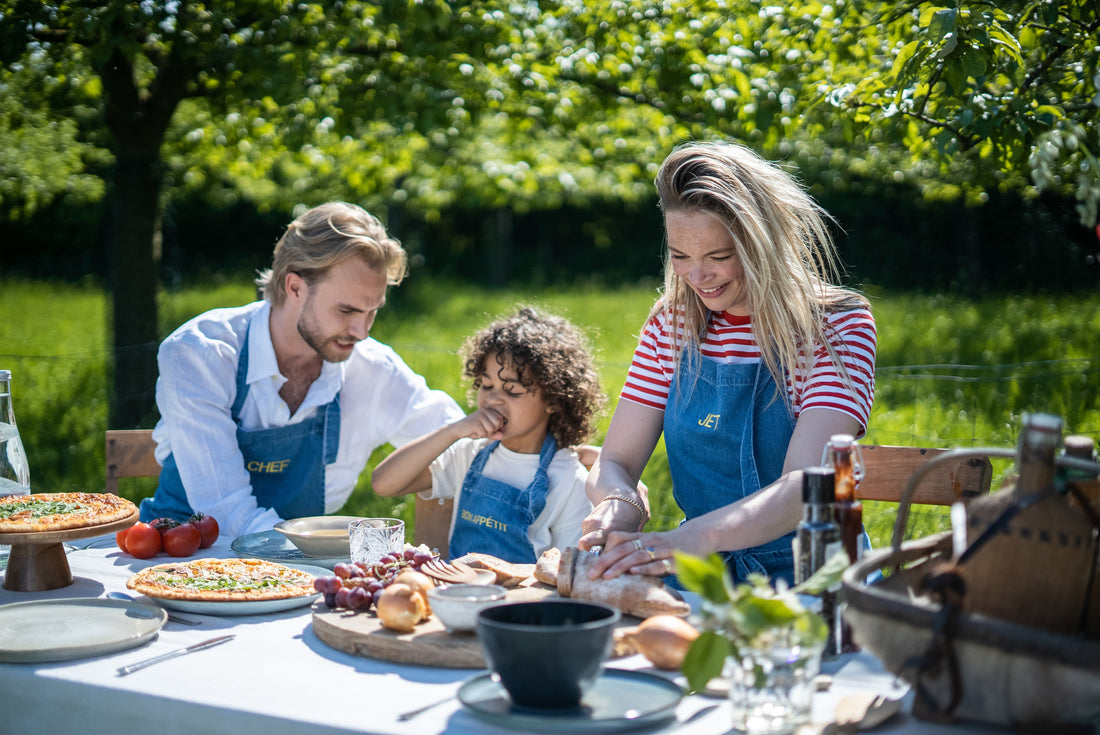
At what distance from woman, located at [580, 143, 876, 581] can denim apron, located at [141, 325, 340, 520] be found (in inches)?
41.5

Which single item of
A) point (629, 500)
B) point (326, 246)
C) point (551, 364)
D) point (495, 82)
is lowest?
point (629, 500)

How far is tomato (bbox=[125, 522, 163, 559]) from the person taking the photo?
90.8 inches

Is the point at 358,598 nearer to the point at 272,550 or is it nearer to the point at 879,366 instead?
the point at 272,550

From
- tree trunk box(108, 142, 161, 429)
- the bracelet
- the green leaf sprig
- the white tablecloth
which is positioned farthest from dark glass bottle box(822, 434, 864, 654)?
tree trunk box(108, 142, 161, 429)

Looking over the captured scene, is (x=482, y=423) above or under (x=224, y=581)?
above

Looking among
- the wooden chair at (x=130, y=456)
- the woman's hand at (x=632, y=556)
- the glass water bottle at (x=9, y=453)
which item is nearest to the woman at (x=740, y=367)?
the woman's hand at (x=632, y=556)

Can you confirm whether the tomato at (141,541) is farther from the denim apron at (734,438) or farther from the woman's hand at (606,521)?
the denim apron at (734,438)

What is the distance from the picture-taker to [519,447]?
10.2ft

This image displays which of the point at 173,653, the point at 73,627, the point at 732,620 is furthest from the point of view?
the point at 73,627

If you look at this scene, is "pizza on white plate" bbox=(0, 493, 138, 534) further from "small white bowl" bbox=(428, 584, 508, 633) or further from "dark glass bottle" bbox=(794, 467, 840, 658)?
"dark glass bottle" bbox=(794, 467, 840, 658)

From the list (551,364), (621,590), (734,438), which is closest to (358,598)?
(621,590)

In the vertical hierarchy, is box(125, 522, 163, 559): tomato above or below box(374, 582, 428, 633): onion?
below

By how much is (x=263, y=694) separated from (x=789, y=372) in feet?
4.84

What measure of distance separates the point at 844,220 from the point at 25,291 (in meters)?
10.9
